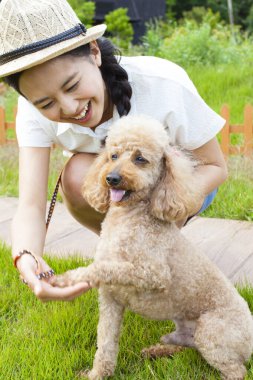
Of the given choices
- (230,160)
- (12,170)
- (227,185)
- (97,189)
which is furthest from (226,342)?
(12,170)

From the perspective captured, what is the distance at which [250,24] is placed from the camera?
82.8ft

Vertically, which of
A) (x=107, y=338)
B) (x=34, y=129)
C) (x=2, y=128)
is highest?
(x=34, y=129)

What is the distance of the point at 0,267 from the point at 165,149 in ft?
4.71

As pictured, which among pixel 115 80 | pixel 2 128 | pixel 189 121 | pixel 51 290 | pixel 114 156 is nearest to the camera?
pixel 51 290

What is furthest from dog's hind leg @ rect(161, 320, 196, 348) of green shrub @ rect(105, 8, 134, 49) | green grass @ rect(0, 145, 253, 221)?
green shrub @ rect(105, 8, 134, 49)

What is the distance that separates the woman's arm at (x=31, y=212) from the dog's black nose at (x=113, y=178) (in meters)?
0.44

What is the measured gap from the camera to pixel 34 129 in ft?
8.70

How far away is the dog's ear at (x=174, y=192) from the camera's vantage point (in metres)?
2.03

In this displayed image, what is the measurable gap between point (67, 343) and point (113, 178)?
2.67 feet

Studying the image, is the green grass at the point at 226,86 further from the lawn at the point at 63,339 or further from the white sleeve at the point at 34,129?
the lawn at the point at 63,339

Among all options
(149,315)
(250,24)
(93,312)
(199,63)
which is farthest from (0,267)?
(250,24)

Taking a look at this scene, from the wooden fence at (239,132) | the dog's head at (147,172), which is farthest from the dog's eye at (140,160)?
the wooden fence at (239,132)

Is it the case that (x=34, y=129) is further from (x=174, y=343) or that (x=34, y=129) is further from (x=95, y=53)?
(x=174, y=343)

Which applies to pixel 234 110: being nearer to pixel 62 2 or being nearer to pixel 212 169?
pixel 212 169
